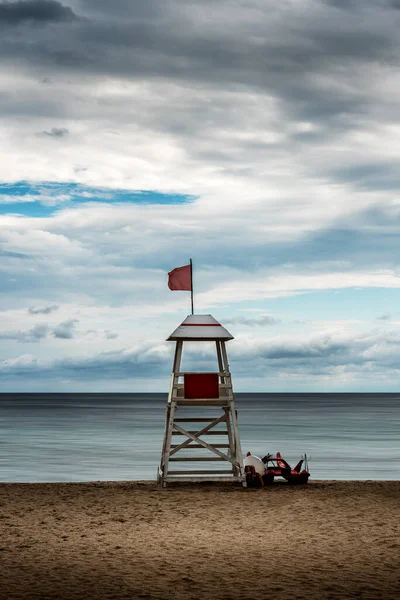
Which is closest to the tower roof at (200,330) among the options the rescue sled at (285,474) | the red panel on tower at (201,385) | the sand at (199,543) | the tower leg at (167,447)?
the red panel on tower at (201,385)

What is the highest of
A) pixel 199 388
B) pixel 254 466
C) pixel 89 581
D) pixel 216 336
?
pixel 216 336

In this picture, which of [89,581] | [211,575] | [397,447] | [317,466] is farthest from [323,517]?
[397,447]

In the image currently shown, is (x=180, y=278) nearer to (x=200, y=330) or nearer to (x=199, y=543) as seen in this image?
(x=200, y=330)

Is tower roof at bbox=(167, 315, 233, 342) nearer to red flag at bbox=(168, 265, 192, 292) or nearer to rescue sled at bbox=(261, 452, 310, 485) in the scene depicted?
red flag at bbox=(168, 265, 192, 292)

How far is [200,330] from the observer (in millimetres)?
17406

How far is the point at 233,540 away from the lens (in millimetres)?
11188

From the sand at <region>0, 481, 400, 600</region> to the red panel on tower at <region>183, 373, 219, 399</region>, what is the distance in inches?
79.9

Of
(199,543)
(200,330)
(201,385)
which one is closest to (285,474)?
(201,385)

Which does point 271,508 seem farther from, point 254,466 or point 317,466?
point 317,466

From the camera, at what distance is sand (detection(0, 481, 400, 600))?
850cm

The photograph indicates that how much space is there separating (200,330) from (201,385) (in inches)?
48.4

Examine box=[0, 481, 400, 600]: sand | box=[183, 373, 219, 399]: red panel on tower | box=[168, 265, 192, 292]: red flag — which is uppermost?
box=[168, 265, 192, 292]: red flag

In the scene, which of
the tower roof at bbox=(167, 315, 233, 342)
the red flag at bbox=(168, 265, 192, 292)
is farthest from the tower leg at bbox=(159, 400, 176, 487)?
the red flag at bbox=(168, 265, 192, 292)

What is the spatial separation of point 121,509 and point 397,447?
31.6 m
